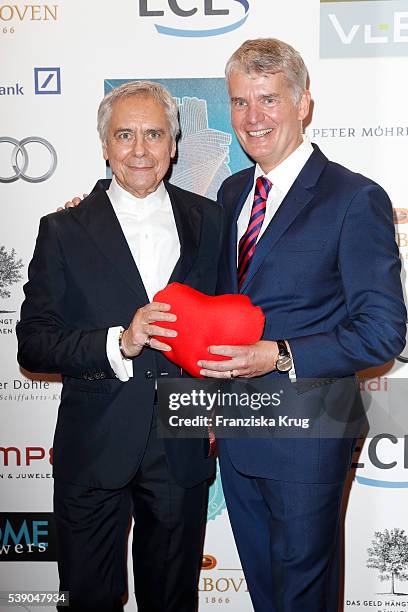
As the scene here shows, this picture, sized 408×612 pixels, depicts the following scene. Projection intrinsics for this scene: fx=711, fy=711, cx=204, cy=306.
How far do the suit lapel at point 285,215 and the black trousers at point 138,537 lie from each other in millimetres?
541

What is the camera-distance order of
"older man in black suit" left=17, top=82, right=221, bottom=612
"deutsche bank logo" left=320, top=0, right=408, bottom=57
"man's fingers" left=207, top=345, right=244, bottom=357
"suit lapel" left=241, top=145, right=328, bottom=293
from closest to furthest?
"man's fingers" left=207, top=345, right=244, bottom=357 → "suit lapel" left=241, top=145, right=328, bottom=293 → "older man in black suit" left=17, top=82, right=221, bottom=612 → "deutsche bank logo" left=320, top=0, right=408, bottom=57

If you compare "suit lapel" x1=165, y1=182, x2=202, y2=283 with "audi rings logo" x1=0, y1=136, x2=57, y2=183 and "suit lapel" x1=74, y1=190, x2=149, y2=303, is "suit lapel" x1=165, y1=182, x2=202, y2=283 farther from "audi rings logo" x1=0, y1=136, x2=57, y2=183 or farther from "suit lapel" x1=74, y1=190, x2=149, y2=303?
"audi rings logo" x1=0, y1=136, x2=57, y2=183

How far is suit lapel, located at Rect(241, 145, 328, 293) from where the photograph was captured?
5.78ft

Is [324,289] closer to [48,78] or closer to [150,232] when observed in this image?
[150,232]

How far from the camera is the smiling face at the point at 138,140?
1900 millimetres

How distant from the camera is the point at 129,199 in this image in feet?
6.48

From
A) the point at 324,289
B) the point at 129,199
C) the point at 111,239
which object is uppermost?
the point at 129,199

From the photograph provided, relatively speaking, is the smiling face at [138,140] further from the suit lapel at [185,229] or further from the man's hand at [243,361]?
the man's hand at [243,361]

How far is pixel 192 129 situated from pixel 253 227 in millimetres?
758

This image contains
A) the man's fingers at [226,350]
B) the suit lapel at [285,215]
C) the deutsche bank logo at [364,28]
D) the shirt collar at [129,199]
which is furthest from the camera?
the deutsche bank logo at [364,28]

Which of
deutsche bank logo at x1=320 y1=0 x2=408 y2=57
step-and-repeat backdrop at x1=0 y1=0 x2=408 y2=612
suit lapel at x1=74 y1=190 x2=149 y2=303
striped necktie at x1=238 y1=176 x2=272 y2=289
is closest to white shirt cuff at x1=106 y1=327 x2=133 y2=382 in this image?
suit lapel at x1=74 y1=190 x2=149 y2=303

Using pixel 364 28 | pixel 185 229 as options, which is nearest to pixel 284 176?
pixel 185 229

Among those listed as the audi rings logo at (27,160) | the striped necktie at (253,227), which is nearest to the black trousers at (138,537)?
the striped necktie at (253,227)

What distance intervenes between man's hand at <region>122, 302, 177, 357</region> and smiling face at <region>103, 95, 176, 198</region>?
1.31ft
